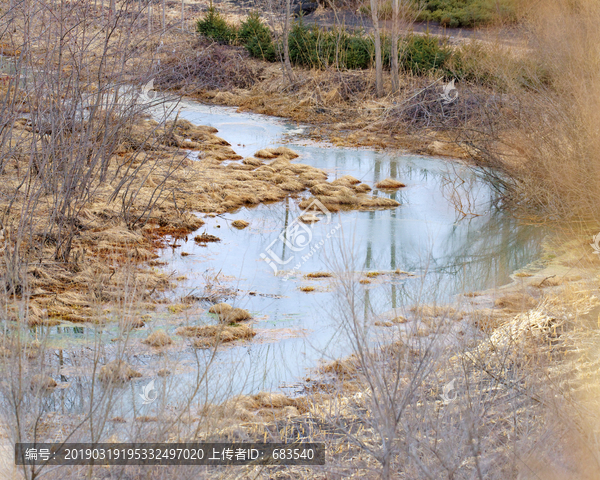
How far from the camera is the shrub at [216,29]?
18.8 metres

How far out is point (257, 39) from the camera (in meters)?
17.6

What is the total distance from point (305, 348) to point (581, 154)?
12.4 ft

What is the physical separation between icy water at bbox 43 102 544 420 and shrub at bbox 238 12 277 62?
7.90 metres

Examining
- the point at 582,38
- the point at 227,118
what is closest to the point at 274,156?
the point at 227,118

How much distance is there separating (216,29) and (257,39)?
2044 millimetres

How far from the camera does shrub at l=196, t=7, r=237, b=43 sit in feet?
61.6
